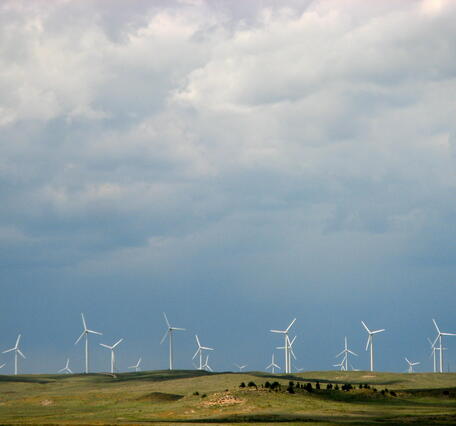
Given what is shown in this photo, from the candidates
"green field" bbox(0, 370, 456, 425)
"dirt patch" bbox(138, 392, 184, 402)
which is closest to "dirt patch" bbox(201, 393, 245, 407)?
"green field" bbox(0, 370, 456, 425)

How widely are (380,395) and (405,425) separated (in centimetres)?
5356

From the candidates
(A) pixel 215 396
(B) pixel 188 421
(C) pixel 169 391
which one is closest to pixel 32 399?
(C) pixel 169 391

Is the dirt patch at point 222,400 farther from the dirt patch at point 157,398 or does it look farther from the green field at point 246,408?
the dirt patch at point 157,398

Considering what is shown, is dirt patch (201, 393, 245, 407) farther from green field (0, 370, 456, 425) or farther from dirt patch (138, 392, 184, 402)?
dirt patch (138, 392, 184, 402)

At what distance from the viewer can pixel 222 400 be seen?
146125mm

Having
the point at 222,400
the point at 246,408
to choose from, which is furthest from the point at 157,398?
the point at 246,408

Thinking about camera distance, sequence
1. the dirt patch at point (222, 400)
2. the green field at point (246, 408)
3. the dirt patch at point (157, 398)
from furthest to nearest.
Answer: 1. the dirt patch at point (157, 398)
2. the dirt patch at point (222, 400)
3. the green field at point (246, 408)

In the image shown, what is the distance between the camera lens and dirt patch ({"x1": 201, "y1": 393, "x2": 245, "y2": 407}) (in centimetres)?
14400

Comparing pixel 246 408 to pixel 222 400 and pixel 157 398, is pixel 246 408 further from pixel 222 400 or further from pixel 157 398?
pixel 157 398

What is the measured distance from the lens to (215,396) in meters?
150

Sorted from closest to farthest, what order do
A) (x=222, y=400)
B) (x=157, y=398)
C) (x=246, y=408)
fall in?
1. (x=246, y=408)
2. (x=222, y=400)
3. (x=157, y=398)

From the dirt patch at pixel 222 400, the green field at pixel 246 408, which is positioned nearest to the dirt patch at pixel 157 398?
the green field at pixel 246 408

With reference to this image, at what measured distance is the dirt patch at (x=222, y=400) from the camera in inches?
5669

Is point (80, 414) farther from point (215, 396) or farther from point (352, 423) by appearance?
point (352, 423)
